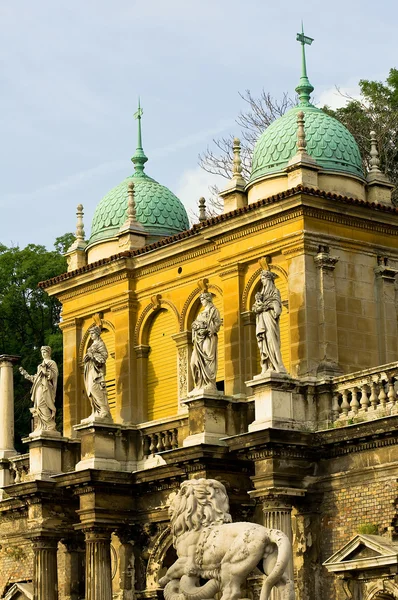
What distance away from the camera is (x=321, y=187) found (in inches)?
1244

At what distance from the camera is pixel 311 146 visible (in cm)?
3222

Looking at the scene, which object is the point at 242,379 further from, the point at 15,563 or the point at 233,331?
the point at 15,563

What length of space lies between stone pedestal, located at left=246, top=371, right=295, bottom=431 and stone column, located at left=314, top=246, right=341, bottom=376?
1.43 meters

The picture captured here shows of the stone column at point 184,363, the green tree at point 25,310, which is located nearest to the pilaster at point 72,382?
the stone column at point 184,363

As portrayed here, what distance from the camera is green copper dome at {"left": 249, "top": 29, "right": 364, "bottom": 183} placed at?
105 feet

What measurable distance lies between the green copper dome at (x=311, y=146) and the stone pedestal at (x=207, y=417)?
Answer: 190 inches

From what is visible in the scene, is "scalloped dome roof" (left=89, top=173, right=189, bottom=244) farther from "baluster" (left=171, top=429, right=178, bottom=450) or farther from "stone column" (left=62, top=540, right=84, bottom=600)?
"stone column" (left=62, top=540, right=84, bottom=600)

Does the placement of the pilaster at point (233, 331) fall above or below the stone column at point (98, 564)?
Result: above

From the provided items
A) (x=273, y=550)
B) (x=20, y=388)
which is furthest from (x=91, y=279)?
(x=273, y=550)

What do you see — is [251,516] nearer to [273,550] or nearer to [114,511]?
[114,511]

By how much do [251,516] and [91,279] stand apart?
7.91 meters

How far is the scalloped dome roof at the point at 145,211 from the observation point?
36.5m

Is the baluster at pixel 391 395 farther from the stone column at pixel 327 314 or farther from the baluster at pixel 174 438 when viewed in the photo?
the baluster at pixel 174 438

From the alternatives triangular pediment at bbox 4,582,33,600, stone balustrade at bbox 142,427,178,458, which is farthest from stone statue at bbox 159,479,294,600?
triangular pediment at bbox 4,582,33,600
